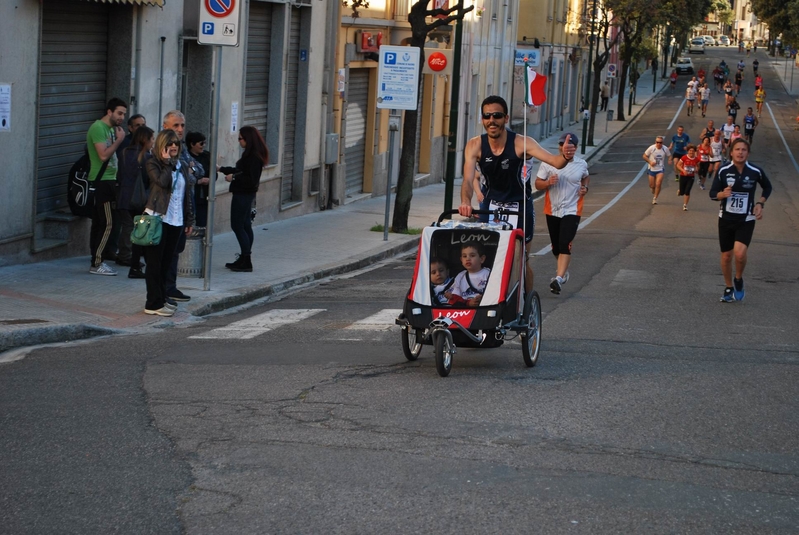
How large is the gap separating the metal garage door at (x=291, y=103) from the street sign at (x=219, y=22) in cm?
971

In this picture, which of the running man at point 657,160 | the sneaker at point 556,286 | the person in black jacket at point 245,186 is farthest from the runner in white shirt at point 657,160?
the sneaker at point 556,286

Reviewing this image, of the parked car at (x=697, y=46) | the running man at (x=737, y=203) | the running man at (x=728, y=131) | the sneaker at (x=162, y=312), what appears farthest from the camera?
the parked car at (x=697, y=46)

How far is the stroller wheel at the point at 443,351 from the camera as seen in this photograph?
8273 millimetres

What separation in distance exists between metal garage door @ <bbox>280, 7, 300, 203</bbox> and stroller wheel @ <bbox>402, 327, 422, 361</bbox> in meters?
13.1

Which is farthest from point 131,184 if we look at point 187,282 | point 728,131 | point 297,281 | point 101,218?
point 728,131

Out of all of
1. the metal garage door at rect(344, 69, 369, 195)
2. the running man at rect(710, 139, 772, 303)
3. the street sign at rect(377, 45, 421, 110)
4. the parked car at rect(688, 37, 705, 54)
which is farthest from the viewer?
the parked car at rect(688, 37, 705, 54)

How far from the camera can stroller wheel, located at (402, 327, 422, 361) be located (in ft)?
28.9

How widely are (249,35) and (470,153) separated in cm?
1126

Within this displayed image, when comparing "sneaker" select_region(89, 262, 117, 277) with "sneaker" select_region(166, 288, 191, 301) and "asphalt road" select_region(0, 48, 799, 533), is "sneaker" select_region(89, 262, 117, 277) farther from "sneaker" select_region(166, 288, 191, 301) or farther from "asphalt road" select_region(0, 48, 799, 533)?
"asphalt road" select_region(0, 48, 799, 533)

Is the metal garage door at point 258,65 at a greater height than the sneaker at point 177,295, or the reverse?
the metal garage door at point 258,65

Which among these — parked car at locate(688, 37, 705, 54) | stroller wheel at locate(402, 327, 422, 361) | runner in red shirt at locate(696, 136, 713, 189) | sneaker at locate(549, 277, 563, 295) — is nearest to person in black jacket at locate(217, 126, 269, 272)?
sneaker at locate(549, 277, 563, 295)

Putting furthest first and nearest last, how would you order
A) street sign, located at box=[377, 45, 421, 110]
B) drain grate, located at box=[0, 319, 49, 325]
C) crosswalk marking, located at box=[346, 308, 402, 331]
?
1. street sign, located at box=[377, 45, 421, 110]
2. crosswalk marking, located at box=[346, 308, 402, 331]
3. drain grate, located at box=[0, 319, 49, 325]

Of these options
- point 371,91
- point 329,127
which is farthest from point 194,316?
point 371,91

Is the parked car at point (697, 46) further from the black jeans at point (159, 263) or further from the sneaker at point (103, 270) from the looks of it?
the black jeans at point (159, 263)
